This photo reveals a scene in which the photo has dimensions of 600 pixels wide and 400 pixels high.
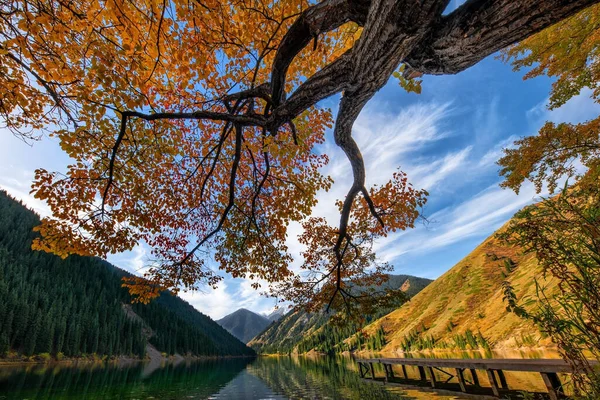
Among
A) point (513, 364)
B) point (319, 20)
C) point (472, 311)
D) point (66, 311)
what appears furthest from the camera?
point (66, 311)

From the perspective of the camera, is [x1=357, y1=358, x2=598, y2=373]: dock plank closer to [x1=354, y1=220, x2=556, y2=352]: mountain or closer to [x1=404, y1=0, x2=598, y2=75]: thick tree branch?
[x1=404, y1=0, x2=598, y2=75]: thick tree branch

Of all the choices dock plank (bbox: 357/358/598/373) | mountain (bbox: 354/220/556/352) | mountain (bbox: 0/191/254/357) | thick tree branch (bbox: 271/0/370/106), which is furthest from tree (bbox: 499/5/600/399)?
mountain (bbox: 0/191/254/357)

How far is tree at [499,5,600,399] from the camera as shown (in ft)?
10.7

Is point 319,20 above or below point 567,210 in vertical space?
above

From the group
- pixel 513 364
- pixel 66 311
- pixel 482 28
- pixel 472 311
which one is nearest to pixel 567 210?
pixel 482 28

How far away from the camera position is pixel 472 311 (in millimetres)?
81250

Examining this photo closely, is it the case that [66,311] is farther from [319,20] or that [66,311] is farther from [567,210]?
[567,210]

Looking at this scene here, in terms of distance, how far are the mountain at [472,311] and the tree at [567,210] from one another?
3419 centimetres

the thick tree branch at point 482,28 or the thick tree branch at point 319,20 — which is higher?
the thick tree branch at point 319,20

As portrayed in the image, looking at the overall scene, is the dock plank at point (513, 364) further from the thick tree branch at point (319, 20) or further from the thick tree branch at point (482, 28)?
the thick tree branch at point (319, 20)

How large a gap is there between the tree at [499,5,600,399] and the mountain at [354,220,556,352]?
3419 cm

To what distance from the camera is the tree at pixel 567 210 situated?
327 cm

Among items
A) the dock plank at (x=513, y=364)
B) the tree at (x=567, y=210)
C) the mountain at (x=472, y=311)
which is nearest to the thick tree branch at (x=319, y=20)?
the tree at (x=567, y=210)

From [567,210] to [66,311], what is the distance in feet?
418
